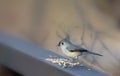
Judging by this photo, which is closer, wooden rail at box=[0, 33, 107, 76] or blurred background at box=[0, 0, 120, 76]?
wooden rail at box=[0, 33, 107, 76]

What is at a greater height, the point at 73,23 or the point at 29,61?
the point at 73,23

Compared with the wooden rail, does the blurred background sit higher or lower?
higher

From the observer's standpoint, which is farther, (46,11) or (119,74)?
(46,11)

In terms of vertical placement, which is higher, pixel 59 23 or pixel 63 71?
pixel 59 23

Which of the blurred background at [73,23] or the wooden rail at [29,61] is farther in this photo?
the blurred background at [73,23]

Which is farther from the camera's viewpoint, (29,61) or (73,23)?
(73,23)

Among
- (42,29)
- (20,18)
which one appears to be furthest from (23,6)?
(42,29)

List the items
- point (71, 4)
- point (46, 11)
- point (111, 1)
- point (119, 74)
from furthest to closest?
point (46, 11) → point (71, 4) → point (111, 1) → point (119, 74)

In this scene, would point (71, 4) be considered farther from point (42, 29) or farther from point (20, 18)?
point (20, 18)
